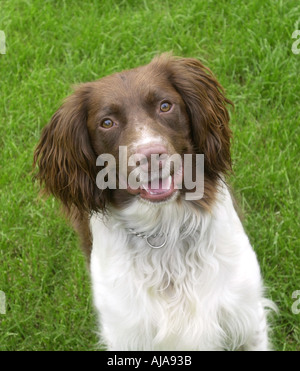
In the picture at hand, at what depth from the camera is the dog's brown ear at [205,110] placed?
10.5 ft

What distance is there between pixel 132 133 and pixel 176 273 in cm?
A: 86

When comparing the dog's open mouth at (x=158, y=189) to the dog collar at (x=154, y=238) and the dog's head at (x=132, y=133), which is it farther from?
the dog collar at (x=154, y=238)

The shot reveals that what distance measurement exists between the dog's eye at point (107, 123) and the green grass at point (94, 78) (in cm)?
152

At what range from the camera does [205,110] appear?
3203 mm

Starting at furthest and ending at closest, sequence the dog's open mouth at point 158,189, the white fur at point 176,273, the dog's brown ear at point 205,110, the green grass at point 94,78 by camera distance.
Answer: the green grass at point 94,78 → the white fur at point 176,273 → the dog's brown ear at point 205,110 → the dog's open mouth at point 158,189

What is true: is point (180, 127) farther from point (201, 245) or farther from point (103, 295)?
point (103, 295)

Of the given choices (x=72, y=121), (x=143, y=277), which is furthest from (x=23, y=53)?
(x=143, y=277)

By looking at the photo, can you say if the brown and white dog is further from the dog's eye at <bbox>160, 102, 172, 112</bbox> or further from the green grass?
the green grass

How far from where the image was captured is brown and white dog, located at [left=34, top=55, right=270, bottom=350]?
312 cm

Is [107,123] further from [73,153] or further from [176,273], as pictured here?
[176,273]

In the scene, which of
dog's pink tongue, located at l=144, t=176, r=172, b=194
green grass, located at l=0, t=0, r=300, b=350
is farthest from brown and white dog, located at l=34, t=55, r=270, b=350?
green grass, located at l=0, t=0, r=300, b=350

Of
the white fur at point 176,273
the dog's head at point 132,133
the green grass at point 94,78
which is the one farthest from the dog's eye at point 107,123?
the green grass at point 94,78

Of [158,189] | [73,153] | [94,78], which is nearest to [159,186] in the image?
[158,189]
